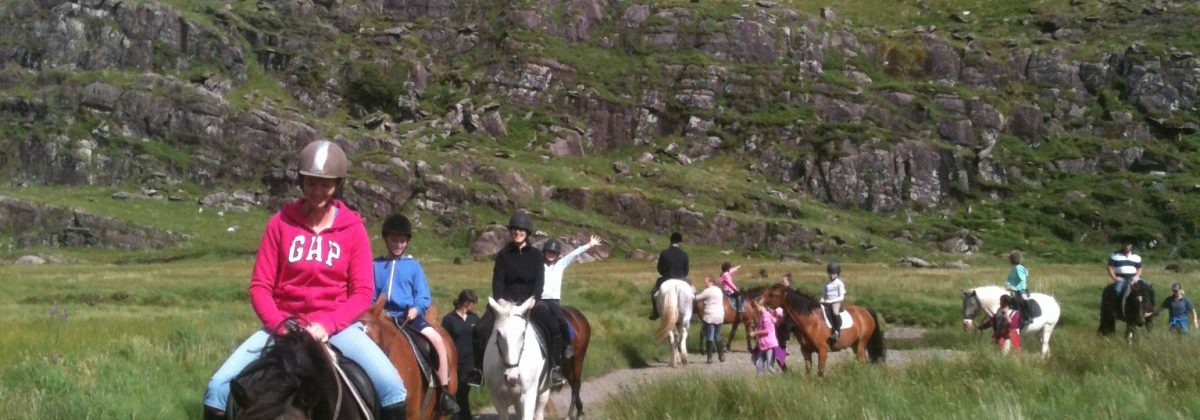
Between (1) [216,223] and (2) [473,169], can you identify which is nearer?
(1) [216,223]

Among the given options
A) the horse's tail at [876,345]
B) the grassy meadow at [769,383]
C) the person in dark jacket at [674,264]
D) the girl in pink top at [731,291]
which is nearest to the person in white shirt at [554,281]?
the grassy meadow at [769,383]

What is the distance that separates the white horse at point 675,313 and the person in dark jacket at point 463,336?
6.74 metres

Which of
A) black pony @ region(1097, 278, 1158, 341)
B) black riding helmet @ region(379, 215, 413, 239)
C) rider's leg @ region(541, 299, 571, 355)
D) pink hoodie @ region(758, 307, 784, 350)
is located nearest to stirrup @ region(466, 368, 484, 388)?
rider's leg @ region(541, 299, 571, 355)

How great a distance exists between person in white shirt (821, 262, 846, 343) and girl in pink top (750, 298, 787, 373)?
901 mm

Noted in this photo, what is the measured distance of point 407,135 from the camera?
97.1 metres

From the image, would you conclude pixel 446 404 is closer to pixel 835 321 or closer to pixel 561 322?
pixel 561 322

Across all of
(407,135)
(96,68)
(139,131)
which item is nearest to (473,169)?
(407,135)

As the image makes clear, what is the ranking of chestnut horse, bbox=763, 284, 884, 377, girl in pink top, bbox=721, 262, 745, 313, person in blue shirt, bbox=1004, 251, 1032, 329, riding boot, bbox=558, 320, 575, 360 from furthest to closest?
girl in pink top, bbox=721, 262, 745, 313 → person in blue shirt, bbox=1004, 251, 1032, 329 → chestnut horse, bbox=763, 284, 884, 377 → riding boot, bbox=558, 320, 575, 360

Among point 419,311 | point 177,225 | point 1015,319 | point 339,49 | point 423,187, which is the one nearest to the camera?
point 419,311

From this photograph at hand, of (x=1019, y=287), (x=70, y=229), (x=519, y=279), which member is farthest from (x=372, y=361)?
(x=70, y=229)

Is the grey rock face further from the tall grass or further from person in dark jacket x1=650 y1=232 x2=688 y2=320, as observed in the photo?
the tall grass

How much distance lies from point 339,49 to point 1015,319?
341ft

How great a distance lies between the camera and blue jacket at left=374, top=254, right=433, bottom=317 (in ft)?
31.0

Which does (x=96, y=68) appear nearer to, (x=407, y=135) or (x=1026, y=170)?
(x=407, y=135)
